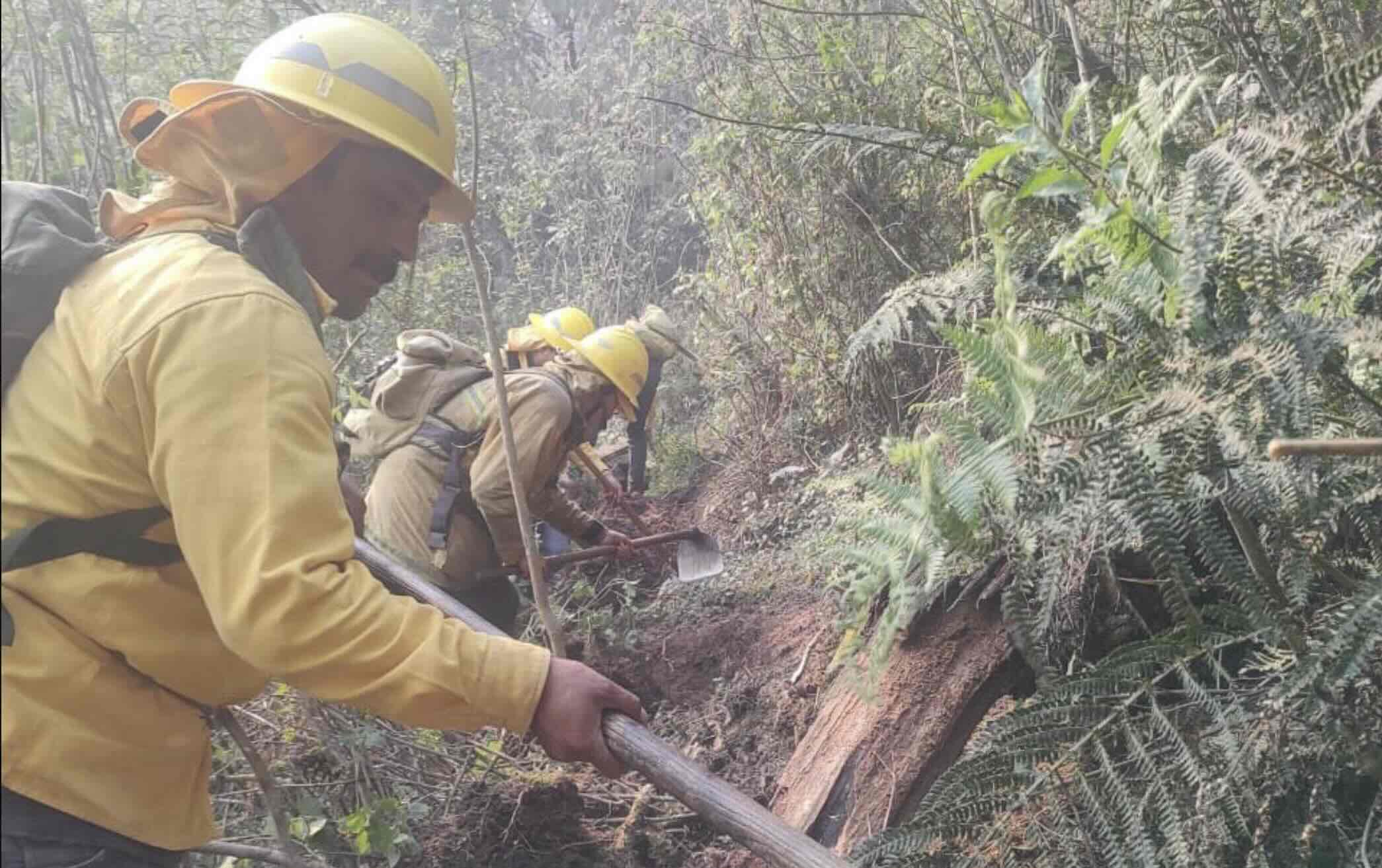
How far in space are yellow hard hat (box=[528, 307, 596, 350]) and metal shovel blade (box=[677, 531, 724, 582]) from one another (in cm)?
144

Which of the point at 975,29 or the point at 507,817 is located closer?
the point at 507,817

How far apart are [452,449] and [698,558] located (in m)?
1.78

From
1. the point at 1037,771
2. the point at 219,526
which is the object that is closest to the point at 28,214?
the point at 219,526

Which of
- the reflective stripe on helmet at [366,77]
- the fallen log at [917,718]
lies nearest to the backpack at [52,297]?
the reflective stripe on helmet at [366,77]

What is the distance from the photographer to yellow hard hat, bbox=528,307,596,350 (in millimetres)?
5504

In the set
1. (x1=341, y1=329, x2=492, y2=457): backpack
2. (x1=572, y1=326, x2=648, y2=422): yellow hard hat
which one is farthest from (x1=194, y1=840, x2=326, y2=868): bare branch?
(x1=572, y1=326, x2=648, y2=422): yellow hard hat

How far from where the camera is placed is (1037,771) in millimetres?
1902

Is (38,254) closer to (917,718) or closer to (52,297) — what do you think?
(52,297)

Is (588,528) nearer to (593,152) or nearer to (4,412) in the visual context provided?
(4,412)

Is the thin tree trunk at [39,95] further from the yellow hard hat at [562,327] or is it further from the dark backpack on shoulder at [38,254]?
the yellow hard hat at [562,327]

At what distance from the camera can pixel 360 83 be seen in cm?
186

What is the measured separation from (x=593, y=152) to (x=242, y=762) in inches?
350

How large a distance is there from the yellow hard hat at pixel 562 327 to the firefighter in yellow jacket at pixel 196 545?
364cm

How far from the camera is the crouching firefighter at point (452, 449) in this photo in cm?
470
